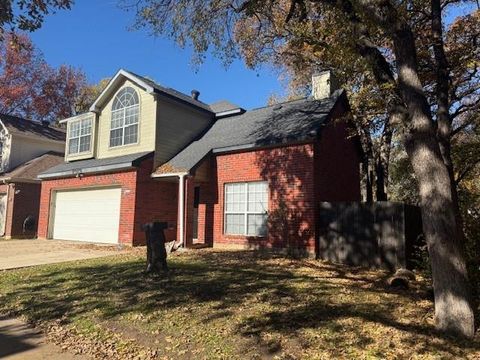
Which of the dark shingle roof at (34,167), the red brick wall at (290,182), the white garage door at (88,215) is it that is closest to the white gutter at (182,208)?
the red brick wall at (290,182)

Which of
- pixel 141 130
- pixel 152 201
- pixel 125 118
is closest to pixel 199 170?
pixel 152 201

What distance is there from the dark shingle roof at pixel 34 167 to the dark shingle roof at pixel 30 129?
1.35m

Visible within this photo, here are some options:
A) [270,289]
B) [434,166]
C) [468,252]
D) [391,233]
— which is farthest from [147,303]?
[391,233]

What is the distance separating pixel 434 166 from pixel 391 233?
5.57 m

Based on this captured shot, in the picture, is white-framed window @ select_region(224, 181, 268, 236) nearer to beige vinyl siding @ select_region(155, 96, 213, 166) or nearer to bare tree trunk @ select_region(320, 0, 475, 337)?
beige vinyl siding @ select_region(155, 96, 213, 166)

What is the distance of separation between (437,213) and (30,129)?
27.7 m

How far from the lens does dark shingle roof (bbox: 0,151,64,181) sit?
2362cm

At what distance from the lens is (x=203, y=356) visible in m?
5.11

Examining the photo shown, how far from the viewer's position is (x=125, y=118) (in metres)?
19.0

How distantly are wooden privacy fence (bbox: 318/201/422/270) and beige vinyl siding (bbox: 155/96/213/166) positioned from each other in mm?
7777

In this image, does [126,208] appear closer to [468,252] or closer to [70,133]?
[70,133]

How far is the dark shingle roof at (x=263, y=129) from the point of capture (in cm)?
1414

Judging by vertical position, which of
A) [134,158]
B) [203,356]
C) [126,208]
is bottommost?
[203,356]

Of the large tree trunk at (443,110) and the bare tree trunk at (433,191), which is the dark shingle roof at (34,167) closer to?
the large tree trunk at (443,110)
